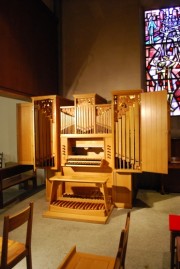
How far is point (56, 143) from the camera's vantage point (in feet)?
16.3

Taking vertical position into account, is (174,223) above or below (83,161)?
below

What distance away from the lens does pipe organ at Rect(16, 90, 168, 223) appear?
4.17 m

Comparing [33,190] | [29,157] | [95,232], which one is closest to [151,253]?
[95,232]

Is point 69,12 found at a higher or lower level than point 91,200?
higher

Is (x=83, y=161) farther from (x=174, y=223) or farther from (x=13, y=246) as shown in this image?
(x=13, y=246)

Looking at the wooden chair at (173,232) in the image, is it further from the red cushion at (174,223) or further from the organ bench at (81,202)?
the organ bench at (81,202)

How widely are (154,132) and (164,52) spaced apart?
310 centimetres

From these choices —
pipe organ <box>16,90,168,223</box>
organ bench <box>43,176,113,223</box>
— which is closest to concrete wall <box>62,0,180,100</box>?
pipe organ <box>16,90,168,223</box>

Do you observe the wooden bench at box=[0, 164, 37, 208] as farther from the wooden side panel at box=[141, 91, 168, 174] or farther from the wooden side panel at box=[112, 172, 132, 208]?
the wooden side panel at box=[141, 91, 168, 174]

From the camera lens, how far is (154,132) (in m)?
4.15

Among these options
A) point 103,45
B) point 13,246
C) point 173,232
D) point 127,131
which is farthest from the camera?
point 103,45

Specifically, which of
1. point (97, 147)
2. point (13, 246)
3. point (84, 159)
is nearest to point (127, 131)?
point (97, 147)

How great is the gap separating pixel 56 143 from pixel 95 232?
1.95 metres

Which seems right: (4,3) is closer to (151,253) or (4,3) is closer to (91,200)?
(91,200)
